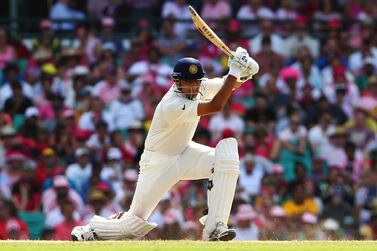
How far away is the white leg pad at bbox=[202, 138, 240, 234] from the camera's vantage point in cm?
986

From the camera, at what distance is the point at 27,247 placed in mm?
9406

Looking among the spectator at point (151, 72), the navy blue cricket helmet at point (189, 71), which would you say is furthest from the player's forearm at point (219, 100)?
the spectator at point (151, 72)

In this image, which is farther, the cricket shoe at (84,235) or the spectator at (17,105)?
the spectator at (17,105)

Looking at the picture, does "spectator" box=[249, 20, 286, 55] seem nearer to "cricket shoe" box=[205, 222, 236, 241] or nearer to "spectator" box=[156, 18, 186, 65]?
"spectator" box=[156, 18, 186, 65]

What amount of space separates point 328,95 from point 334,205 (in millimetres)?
2475

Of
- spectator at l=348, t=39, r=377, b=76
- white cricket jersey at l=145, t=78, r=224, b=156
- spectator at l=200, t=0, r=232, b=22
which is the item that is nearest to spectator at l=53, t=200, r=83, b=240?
white cricket jersey at l=145, t=78, r=224, b=156

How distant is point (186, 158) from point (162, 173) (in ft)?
0.88

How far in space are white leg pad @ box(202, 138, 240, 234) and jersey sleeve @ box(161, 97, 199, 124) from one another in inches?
16.5

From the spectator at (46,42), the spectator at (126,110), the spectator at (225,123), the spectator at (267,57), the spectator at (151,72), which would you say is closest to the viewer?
the spectator at (225,123)

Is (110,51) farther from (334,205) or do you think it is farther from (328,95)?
(334,205)

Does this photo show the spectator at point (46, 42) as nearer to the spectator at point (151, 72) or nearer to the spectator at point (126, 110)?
the spectator at point (151, 72)

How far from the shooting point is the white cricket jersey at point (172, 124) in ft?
32.4

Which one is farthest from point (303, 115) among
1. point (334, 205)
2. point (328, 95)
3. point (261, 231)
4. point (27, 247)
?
point (27, 247)

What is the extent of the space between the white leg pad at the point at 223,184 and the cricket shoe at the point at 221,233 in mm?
38
